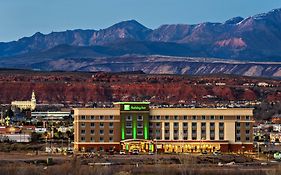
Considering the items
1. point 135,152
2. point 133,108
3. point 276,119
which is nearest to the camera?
point 135,152

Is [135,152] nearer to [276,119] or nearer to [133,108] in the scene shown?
[133,108]

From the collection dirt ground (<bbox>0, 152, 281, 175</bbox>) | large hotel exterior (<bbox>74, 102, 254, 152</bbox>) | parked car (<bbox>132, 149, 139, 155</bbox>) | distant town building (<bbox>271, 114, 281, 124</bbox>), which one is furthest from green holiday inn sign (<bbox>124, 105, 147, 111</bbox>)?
distant town building (<bbox>271, 114, 281, 124</bbox>)

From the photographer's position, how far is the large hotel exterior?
98.5 m

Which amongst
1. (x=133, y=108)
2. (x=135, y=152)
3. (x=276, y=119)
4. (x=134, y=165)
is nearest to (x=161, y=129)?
(x=133, y=108)

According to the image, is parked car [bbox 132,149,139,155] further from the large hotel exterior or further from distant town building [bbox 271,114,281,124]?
distant town building [bbox 271,114,281,124]

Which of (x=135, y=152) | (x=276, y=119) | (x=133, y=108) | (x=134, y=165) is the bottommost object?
(x=134, y=165)

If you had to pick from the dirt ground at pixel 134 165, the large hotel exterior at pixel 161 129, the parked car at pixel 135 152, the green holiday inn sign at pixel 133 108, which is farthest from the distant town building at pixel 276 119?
the dirt ground at pixel 134 165

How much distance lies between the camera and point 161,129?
3937 inches

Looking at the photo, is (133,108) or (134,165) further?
(133,108)

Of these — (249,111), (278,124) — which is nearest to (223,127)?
(249,111)

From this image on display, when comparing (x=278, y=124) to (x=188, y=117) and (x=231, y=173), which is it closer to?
(x=188, y=117)

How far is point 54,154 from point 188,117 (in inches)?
629

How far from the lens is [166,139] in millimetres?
100000

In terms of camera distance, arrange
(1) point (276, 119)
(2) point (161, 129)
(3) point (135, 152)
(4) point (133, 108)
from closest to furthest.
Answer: (3) point (135, 152) → (4) point (133, 108) → (2) point (161, 129) → (1) point (276, 119)
